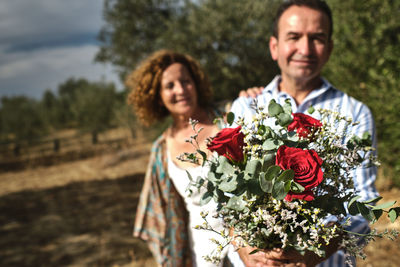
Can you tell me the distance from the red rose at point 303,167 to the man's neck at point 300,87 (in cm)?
106

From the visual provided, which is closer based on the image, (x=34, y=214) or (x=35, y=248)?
(x=35, y=248)

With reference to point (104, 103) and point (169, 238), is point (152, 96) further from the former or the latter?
point (104, 103)

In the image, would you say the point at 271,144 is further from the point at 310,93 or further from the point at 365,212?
the point at 310,93

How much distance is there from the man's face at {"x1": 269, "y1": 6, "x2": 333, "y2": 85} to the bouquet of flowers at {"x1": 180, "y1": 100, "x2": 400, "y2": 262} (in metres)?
0.74

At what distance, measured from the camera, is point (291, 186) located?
114cm

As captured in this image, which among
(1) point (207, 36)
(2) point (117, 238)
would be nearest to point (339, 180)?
(2) point (117, 238)

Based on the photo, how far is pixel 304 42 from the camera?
6.26 feet

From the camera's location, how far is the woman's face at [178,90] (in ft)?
9.79

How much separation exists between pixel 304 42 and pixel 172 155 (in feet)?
5.91

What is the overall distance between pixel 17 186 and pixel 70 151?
6.46 m

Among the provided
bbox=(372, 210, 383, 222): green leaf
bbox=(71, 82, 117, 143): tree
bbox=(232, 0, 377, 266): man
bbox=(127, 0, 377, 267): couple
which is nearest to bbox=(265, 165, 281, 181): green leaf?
bbox=(372, 210, 383, 222): green leaf

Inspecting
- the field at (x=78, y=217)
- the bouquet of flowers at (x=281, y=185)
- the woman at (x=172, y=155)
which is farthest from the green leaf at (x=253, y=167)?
the field at (x=78, y=217)

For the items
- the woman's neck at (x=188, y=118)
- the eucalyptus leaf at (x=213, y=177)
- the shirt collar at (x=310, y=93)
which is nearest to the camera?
the eucalyptus leaf at (x=213, y=177)

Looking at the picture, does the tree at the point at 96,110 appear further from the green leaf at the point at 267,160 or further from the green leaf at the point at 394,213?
the green leaf at the point at 394,213
